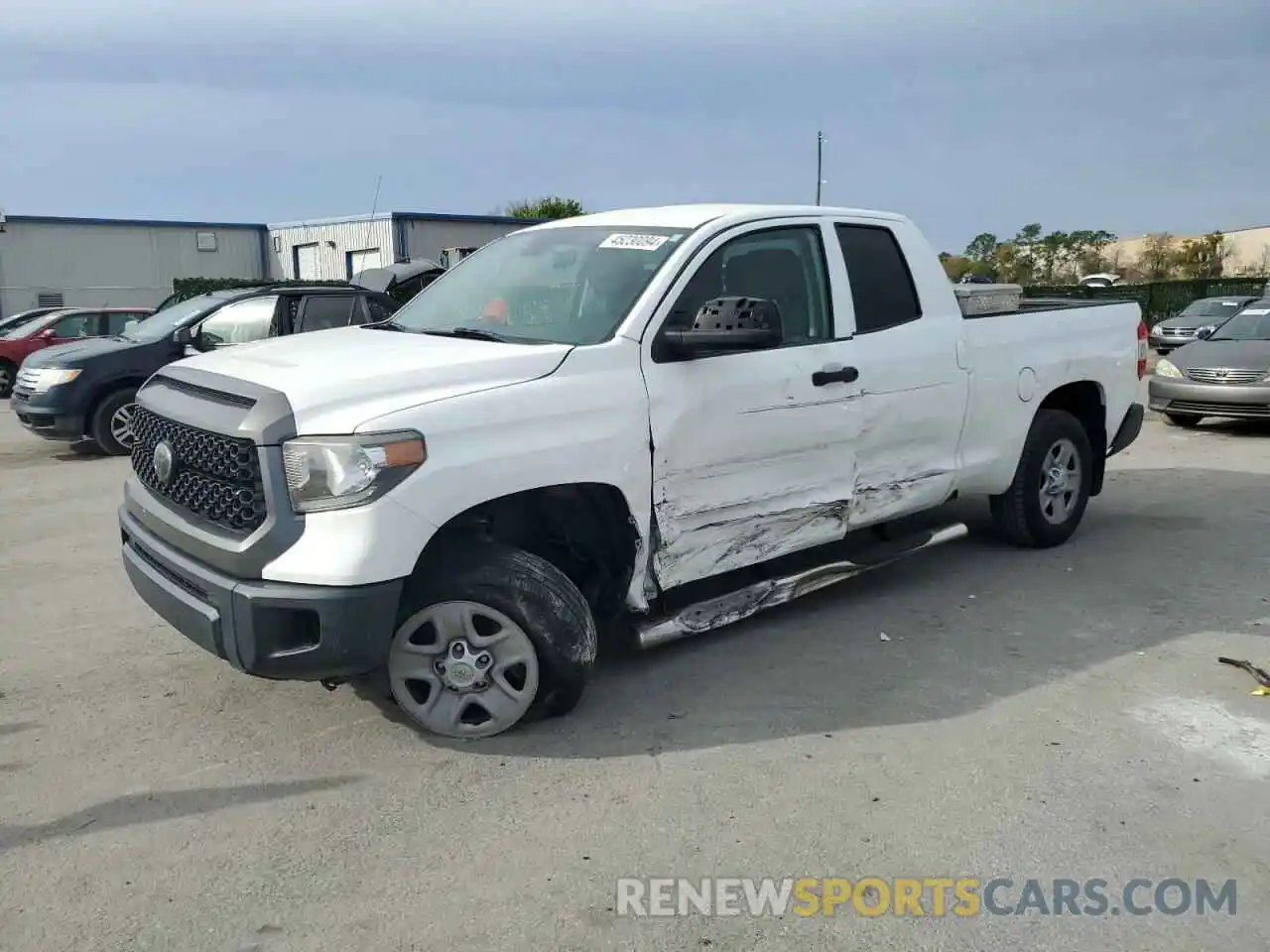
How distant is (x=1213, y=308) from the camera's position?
22156 mm

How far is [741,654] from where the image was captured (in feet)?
16.3

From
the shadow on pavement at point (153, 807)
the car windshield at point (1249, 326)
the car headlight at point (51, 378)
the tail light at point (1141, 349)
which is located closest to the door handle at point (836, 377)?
the shadow on pavement at point (153, 807)

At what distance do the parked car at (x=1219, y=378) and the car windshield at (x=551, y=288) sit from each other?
9218 millimetres

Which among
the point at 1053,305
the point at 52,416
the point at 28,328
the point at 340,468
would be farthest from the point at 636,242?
the point at 28,328

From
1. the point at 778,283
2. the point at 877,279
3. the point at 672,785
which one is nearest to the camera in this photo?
the point at 672,785

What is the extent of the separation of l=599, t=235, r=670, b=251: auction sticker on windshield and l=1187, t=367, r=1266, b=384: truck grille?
30.7ft

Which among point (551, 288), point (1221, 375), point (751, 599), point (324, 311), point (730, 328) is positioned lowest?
point (751, 599)

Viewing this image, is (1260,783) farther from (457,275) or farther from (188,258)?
(188,258)

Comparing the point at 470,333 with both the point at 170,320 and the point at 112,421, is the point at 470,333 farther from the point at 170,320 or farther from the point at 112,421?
the point at 170,320

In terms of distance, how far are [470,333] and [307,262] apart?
3269 centimetres

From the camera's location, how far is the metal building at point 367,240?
32469 millimetres

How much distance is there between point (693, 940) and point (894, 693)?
1891mm

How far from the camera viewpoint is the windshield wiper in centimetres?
453

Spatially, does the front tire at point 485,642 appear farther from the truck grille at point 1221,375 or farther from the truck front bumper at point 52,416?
the truck grille at point 1221,375
